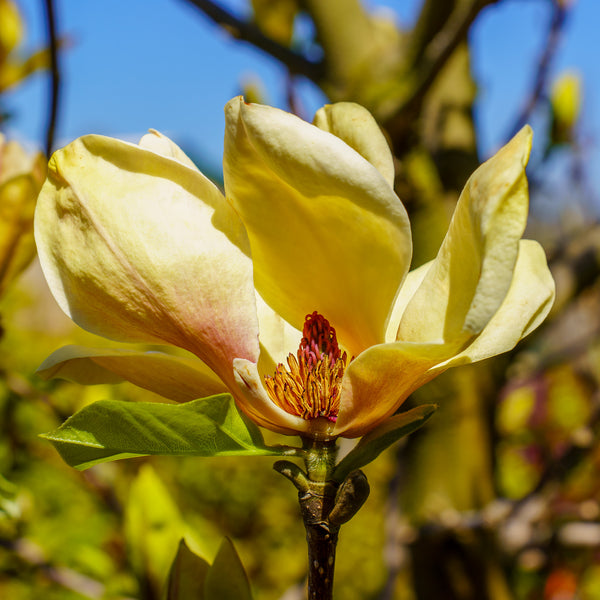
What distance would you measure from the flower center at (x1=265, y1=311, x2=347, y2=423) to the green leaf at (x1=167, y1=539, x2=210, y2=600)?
0.16 metres

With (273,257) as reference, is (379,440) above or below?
below

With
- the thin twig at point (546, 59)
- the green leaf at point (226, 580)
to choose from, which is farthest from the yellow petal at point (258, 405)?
the thin twig at point (546, 59)

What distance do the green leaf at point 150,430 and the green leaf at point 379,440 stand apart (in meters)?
0.06

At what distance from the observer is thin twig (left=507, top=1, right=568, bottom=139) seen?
4.18 ft

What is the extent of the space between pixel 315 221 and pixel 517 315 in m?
0.14

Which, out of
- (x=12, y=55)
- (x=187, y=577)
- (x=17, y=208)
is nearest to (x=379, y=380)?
(x=187, y=577)

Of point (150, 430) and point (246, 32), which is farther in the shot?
point (246, 32)

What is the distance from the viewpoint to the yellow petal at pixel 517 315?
0.39 meters

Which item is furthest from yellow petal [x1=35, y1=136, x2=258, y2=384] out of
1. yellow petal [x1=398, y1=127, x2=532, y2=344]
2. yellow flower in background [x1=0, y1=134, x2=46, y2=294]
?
yellow flower in background [x1=0, y1=134, x2=46, y2=294]

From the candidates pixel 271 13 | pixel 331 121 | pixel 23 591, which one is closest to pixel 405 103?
pixel 271 13

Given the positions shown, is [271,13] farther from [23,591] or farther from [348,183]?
[23,591]

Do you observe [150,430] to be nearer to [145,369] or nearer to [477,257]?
[145,369]

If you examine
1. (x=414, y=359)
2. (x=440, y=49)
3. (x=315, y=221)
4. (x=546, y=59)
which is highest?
(x=546, y=59)

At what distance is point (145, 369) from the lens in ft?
1.35
